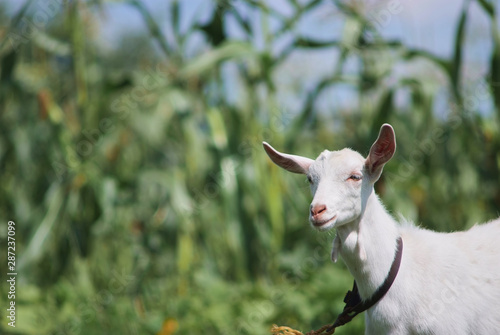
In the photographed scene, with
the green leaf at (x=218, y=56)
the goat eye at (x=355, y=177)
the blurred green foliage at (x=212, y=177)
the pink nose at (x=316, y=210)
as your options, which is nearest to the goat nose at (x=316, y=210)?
the pink nose at (x=316, y=210)

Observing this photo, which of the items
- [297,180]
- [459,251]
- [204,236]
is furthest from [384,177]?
[459,251]

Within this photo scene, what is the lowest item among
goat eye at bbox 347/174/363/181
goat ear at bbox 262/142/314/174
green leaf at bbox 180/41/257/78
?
Answer: green leaf at bbox 180/41/257/78

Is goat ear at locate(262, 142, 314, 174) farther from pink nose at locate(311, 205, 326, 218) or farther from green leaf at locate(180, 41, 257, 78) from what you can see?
green leaf at locate(180, 41, 257, 78)

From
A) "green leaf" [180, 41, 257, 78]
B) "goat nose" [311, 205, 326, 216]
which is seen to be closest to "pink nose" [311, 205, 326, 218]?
"goat nose" [311, 205, 326, 216]

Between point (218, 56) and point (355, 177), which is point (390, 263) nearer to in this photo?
point (355, 177)

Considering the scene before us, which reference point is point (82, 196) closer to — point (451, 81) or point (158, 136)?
point (158, 136)

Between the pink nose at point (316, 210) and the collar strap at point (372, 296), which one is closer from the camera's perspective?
the pink nose at point (316, 210)

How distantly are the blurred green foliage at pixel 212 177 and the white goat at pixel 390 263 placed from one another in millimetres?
1937

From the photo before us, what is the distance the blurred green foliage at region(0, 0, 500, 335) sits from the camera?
14.6ft

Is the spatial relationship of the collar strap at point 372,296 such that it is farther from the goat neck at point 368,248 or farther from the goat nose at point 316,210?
the goat nose at point 316,210

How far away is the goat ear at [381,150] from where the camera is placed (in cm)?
181

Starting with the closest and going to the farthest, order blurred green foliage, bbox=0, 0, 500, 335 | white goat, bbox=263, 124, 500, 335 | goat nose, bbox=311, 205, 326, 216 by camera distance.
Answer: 1. goat nose, bbox=311, 205, 326, 216
2. white goat, bbox=263, 124, 500, 335
3. blurred green foliage, bbox=0, 0, 500, 335

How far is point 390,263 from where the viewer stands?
198 cm

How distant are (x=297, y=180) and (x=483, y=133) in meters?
1.74
